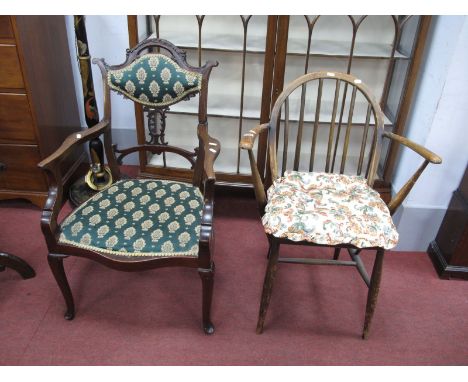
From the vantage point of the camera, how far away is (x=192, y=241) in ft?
4.22

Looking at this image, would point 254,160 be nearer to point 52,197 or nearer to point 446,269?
point 52,197

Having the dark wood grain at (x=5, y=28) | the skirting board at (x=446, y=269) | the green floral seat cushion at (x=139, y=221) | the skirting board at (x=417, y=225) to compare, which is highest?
the dark wood grain at (x=5, y=28)

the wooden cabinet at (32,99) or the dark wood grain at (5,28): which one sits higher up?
the dark wood grain at (5,28)

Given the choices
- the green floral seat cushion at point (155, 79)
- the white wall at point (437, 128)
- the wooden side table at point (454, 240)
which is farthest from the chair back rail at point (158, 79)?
the wooden side table at point (454, 240)

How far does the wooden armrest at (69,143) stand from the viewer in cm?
125

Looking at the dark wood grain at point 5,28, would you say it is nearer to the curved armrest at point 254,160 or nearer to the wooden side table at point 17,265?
the wooden side table at point 17,265

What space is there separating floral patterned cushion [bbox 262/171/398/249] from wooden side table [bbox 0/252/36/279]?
1116mm

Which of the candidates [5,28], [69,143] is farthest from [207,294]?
[5,28]

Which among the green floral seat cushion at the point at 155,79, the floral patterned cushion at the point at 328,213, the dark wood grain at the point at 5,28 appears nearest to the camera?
the floral patterned cushion at the point at 328,213

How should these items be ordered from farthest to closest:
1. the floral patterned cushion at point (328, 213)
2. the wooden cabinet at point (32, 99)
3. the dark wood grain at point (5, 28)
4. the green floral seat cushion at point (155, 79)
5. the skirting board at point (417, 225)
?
the skirting board at point (417, 225) → the wooden cabinet at point (32, 99) → the dark wood grain at point (5, 28) → the green floral seat cushion at point (155, 79) → the floral patterned cushion at point (328, 213)

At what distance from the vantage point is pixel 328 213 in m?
1.30

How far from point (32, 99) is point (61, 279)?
93 cm

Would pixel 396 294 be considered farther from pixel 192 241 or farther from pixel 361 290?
pixel 192 241

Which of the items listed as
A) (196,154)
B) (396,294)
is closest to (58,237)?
(196,154)
